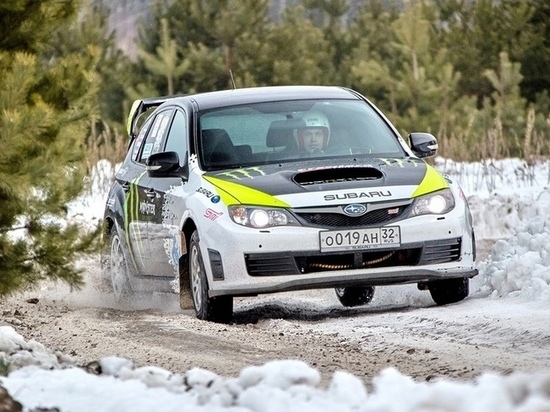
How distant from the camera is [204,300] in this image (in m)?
9.52

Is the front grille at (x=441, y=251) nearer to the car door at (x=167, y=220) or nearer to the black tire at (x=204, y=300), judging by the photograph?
the black tire at (x=204, y=300)

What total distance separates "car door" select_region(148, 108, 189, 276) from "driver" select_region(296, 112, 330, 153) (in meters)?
0.84

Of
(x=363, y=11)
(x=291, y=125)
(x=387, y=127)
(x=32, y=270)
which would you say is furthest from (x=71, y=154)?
(x=363, y=11)

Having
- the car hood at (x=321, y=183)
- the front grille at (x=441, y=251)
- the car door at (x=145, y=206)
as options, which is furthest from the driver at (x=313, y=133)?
the front grille at (x=441, y=251)

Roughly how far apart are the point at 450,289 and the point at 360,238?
1103 millimetres

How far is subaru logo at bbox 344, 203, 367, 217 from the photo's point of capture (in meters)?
9.16

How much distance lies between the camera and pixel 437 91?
110ft

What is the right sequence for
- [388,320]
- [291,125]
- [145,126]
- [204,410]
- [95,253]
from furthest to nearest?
[145,126] → [291,125] → [95,253] → [388,320] → [204,410]

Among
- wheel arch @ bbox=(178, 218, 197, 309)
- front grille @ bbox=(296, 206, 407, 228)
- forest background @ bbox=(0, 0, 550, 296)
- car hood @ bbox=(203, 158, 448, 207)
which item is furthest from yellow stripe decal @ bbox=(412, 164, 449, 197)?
forest background @ bbox=(0, 0, 550, 296)

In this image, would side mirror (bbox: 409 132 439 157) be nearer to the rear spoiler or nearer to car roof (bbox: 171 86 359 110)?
car roof (bbox: 171 86 359 110)

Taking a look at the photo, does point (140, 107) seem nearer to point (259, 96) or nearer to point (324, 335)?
point (259, 96)

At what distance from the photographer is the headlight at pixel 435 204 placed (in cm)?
944

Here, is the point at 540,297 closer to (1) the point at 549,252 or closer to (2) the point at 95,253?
(1) the point at 549,252

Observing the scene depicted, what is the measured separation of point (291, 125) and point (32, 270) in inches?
85.4
